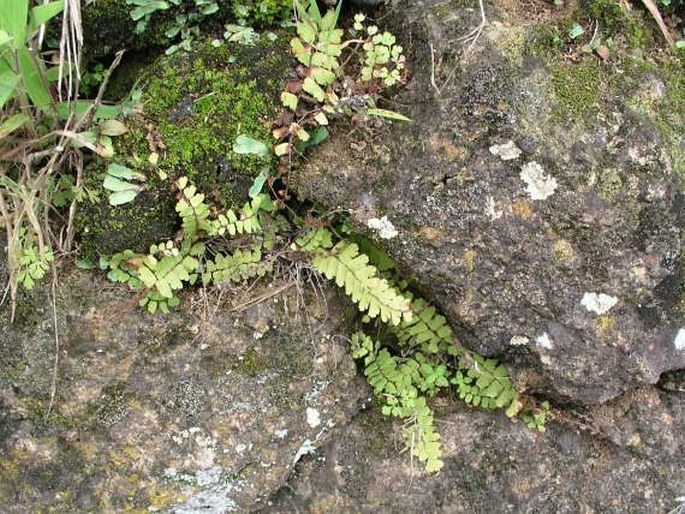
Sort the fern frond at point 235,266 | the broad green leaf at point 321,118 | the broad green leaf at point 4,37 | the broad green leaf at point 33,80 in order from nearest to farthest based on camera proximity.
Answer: the broad green leaf at point 4,37
the broad green leaf at point 33,80
the broad green leaf at point 321,118
the fern frond at point 235,266

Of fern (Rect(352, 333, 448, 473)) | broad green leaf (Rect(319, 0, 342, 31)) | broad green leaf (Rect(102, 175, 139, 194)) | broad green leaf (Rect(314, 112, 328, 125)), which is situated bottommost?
fern (Rect(352, 333, 448, 473))

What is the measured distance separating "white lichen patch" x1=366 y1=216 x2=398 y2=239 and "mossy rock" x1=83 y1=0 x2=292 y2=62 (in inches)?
46.9

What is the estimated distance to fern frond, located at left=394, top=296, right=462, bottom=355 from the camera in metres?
3.70

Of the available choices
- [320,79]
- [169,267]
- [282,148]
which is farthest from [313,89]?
[169,267]

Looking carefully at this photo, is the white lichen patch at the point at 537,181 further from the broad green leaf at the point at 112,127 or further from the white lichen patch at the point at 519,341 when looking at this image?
the broad green leaf at the point at 112,127

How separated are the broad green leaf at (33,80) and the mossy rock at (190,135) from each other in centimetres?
38

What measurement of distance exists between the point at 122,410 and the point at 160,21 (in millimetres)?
2115

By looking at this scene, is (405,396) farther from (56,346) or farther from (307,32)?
(307,32)

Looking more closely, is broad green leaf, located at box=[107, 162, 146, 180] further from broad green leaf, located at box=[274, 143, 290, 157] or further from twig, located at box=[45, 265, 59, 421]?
broad green leaf, located at box=[274, 143, 290, 157]

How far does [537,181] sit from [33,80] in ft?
8.01

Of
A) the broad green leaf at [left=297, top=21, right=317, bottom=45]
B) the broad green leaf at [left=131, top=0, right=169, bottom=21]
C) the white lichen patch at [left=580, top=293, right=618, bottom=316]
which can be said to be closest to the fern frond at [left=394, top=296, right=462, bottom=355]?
the white lichen patch at [left=580, top=293, right=618, bottom=316]

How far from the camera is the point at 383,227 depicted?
3373 mm

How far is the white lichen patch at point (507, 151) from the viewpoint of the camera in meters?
3.21

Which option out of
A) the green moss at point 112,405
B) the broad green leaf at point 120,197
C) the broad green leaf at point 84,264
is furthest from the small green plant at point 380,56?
the green moss at point 112,405
